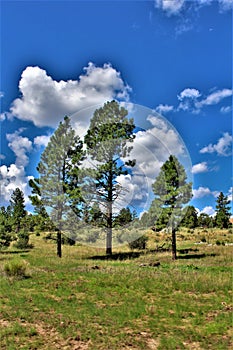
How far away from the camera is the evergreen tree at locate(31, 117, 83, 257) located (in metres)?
30.5

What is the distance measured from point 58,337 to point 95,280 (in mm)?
6495

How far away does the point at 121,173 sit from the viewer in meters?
30.9

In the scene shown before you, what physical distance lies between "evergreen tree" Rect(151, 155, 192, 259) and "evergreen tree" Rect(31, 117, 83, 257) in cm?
812

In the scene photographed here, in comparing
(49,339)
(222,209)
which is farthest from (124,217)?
(222,209)

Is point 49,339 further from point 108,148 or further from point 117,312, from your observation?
point 108,148

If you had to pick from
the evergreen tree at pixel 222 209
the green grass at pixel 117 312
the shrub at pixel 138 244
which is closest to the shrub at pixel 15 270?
the green grass at pixel 117 312

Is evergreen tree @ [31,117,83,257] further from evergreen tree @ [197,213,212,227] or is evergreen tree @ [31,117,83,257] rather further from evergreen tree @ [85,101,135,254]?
evergreen tree @ [197,213,212,227]

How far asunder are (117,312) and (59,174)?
22261 mm

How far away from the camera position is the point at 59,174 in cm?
3153

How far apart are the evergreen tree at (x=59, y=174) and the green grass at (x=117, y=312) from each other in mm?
14469

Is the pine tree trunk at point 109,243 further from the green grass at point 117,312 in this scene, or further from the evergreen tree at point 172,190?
the green grass at point 117,312

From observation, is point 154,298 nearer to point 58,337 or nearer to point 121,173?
point 58,337

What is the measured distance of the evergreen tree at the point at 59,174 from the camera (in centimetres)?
3055

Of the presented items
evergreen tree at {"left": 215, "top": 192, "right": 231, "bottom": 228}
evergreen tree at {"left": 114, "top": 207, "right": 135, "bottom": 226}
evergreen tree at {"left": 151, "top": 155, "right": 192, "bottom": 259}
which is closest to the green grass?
evergreen tree at {"left": 151, "top": 155, "right": 192, "bottom": 259}
